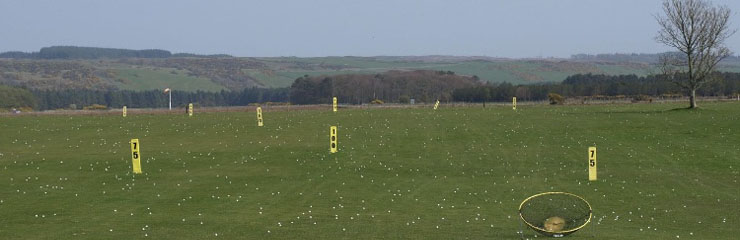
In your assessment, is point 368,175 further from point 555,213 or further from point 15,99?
point 15,99

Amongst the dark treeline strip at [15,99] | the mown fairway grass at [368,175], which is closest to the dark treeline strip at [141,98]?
the dark treeline strip at [15,99]

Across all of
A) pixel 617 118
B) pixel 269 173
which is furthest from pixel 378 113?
pixel 269 173

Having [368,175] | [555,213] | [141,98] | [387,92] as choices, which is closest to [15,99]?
[141,98]

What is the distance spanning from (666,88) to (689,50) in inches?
1909

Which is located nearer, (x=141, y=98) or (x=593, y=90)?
(x=593, y=90)

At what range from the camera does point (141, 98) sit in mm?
176750

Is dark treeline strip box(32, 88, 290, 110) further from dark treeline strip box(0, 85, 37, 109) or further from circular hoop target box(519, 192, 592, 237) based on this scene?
circular hoop target box(519, 192, 592, 237)

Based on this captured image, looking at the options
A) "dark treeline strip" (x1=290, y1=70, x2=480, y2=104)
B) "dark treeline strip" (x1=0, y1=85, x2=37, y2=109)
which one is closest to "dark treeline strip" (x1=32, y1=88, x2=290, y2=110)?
"dark treeline strip" (x1=0, y1=85, x2=37, y2=109)

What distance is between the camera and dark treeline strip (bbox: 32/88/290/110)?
15888 cm

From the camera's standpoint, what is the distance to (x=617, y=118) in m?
68.7

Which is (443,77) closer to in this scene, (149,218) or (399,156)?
(399,156)

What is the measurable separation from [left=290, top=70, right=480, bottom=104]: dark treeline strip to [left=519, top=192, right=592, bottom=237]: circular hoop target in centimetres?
12024

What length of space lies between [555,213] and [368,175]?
19366mm

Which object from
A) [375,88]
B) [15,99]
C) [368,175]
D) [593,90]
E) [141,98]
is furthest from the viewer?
[141,98]
